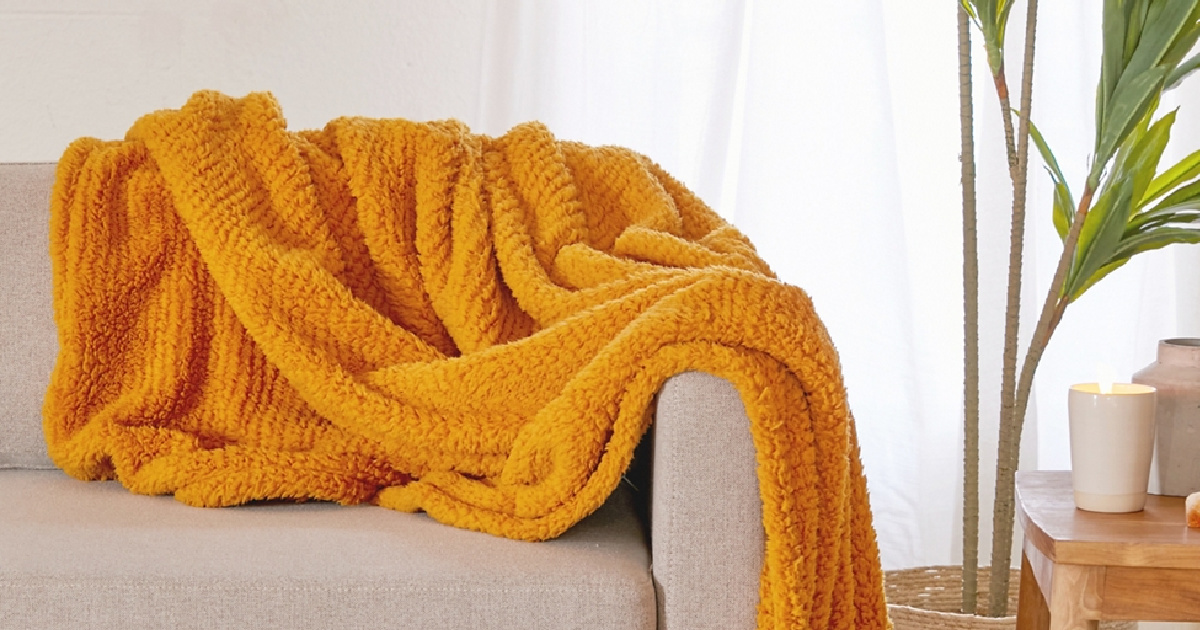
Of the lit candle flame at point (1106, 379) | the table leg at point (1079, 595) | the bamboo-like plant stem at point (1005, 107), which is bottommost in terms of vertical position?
the table leg at point (1079, 595)

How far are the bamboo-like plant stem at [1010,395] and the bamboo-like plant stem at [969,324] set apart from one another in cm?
3

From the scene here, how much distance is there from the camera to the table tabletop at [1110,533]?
1.00 metres

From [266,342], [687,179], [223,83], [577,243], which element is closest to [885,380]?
[687,179]

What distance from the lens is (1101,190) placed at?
4.70 ft

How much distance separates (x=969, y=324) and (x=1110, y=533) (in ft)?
1.82

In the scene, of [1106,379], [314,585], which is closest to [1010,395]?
[1106,379]

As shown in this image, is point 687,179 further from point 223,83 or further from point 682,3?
point 223,83

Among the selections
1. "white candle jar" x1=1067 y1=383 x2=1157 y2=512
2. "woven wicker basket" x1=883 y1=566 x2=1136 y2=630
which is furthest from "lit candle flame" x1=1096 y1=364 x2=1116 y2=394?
"woven wicker basket" x1=883 y1=566 x2=1136 y2=630

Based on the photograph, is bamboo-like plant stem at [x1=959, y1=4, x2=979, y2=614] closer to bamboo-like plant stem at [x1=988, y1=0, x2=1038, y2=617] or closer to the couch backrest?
bamboo-like plant stem at [x1=988, y1=0, x2=1038, y2=617]

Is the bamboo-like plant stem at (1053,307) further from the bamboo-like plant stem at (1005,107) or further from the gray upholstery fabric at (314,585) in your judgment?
the gray upholstery fabric at (314,585)

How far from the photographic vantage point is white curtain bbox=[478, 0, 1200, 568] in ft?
6.54

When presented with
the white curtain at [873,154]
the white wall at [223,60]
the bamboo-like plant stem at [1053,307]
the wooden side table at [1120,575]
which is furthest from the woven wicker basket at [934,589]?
the white wall at [223,60]

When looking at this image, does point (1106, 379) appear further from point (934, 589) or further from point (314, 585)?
point (314, 585)

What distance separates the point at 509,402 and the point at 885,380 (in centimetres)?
103
